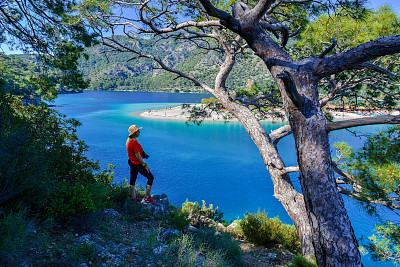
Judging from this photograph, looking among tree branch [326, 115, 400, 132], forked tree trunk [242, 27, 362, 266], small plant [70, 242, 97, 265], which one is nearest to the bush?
forked tree trunk [242, 27, 362, 266]

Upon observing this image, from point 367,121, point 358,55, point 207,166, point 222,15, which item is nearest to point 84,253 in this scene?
point 222,15

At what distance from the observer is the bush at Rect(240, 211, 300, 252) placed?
19.7ft

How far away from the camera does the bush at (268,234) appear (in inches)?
237

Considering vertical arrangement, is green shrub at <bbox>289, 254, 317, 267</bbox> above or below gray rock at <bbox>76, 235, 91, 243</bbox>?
above

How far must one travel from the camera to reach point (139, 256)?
292 cm

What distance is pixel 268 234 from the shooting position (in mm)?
6070

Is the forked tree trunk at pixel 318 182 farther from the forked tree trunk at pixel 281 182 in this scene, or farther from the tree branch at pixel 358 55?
the forked tree trunk at pixel 281 182

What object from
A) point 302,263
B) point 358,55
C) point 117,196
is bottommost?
point 117,196

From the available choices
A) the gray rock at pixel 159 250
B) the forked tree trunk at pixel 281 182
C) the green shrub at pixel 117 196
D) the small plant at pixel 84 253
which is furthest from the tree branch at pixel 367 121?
the green shrub at pixel 117 196

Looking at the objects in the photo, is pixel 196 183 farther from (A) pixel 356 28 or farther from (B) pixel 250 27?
(B) pixel 250 27

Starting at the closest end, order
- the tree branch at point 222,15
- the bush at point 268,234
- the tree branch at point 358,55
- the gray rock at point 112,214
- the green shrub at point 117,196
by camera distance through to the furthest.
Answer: the tree branch at point 358,55 < the tree branch at point 222,15 < the gray rock at point 112,214 < the green shrub at point 117,196 < the bush at point 268,234

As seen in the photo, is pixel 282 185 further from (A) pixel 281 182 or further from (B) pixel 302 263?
(B) pixel 302 263

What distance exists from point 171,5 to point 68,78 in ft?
8.63

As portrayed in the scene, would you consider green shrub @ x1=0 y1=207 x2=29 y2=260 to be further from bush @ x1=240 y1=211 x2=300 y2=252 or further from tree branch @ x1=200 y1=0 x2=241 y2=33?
bush @ x1=240 y1=211 x2=300 y2=252
